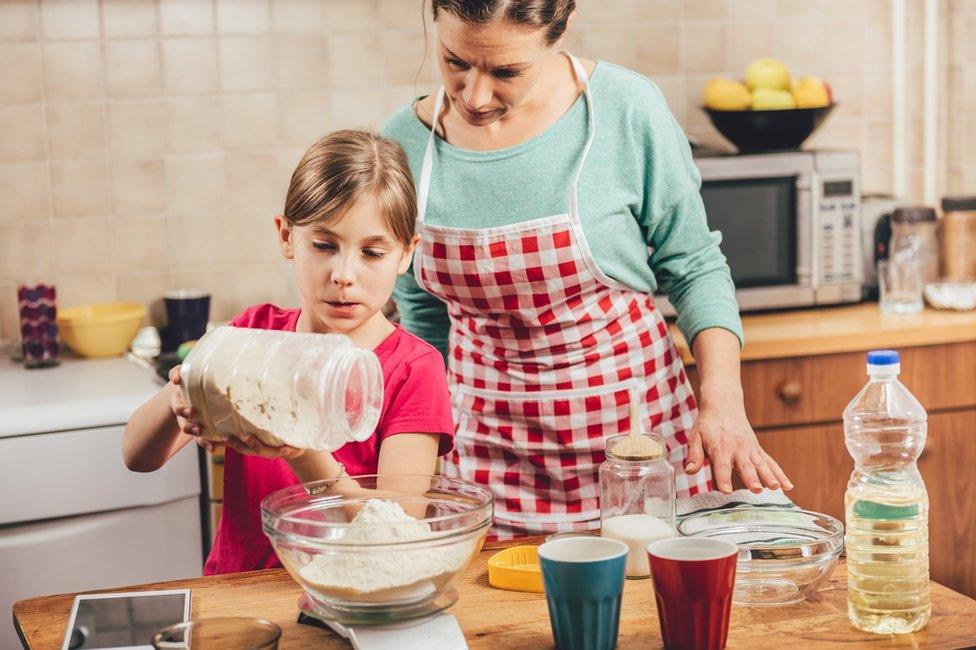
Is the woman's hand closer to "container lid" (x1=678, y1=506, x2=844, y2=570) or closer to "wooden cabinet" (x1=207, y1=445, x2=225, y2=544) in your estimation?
"container lid" (x1=678, y1=506, x2=844, y2=570)

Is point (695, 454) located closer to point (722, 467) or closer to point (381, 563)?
point (722, 467)

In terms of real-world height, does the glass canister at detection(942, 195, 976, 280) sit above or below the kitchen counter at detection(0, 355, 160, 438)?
above

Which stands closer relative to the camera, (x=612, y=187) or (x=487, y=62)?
(x=487, y=62)

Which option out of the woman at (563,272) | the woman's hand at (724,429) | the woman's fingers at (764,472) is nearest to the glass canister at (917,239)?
the woman at (563,272)

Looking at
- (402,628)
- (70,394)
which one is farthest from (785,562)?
(70,394)

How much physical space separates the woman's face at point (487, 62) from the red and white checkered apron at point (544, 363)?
0.20 m

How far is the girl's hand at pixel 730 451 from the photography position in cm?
136

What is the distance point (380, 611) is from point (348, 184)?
0.50 metres

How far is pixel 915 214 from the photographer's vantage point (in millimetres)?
2771

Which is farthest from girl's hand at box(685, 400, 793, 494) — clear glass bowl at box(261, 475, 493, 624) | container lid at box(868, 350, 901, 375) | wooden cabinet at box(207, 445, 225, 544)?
wooden cabinet at box(207, 445, 225, 544)

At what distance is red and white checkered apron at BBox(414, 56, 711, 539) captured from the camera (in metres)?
1.71

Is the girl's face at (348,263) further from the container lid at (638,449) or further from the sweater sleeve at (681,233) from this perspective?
the sweater sleeve at (681,233)

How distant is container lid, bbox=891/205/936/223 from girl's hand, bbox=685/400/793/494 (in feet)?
4.72

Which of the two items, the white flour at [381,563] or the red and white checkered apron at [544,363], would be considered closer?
the white flour at [381,563]
